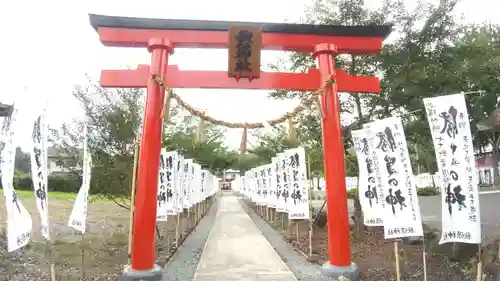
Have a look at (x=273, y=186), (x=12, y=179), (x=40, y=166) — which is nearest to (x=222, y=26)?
(x=40, y=166)

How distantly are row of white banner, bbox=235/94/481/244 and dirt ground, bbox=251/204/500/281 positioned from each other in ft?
6.20

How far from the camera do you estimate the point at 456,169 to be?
6.16m

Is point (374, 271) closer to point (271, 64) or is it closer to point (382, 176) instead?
point (382, 176)

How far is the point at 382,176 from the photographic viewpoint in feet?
23.7

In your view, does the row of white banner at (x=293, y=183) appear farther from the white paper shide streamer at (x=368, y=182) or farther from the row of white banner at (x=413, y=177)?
the row of white banner at (x=413, y=177)

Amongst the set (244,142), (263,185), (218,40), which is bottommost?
(263,185)

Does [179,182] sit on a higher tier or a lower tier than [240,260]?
higher

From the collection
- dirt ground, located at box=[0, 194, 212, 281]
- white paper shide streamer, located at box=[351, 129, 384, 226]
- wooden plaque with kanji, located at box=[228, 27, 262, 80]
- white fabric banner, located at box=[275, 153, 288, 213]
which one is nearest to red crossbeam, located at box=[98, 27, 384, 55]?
wooden plaque with kanji, located at box=[228, 27, 262, 80]

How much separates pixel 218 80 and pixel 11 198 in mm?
4487

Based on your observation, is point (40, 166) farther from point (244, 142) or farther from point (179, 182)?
point (179, 182)

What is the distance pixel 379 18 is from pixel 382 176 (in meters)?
6.07

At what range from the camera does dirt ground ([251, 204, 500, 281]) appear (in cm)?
795

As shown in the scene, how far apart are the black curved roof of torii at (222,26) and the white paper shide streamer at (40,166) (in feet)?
10.2

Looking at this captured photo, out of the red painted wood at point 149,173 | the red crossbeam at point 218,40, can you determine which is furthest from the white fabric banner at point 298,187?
the red painted wood at point 149,173
